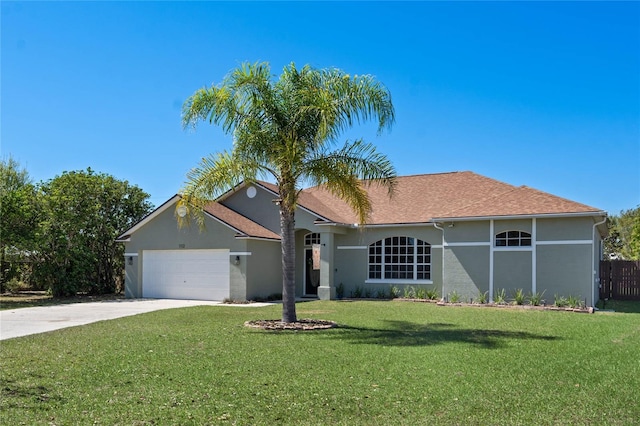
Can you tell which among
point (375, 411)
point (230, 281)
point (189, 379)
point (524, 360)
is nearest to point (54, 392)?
point (189, 379)

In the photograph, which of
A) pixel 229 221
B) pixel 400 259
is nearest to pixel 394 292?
pixel 400 259

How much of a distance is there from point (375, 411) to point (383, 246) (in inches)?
659

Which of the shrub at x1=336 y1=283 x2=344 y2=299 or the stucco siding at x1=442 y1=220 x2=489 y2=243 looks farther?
the shrub at x1=336 y1=283 x2=344 y2=299

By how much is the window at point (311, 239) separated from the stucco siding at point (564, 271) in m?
9.44

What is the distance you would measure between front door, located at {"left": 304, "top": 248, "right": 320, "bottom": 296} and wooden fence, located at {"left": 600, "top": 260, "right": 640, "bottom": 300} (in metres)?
12.9

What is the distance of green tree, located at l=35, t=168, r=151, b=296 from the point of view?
23.3 m

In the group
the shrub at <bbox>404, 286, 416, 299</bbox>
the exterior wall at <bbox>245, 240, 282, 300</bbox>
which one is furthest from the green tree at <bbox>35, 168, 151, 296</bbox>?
the shrub at <bbox>404, 286, 416, 299</bbox>

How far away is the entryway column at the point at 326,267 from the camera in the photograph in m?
22.6

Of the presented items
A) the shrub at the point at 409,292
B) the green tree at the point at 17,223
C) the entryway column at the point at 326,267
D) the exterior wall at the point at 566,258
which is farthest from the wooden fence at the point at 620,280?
the green tree at the point at 17,223

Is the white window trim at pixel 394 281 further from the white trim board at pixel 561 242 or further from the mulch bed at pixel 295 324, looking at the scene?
the mulch bed at pixel 295 324

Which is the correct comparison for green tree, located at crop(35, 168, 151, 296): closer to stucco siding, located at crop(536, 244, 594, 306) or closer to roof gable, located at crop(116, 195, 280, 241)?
roof gable, located at crop(116, 195, 280, 241)

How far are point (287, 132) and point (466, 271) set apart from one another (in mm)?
10285

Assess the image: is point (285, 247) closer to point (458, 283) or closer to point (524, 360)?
point (524, 360)

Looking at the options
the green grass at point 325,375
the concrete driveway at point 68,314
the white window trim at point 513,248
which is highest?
the white window trim at point 513,248
